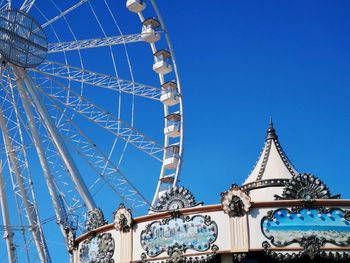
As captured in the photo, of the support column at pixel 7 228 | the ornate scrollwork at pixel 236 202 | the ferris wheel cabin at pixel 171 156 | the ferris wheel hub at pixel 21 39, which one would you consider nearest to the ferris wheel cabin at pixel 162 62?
the ferris wheel cabin at pixel 171 156

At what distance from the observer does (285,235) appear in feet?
50.4

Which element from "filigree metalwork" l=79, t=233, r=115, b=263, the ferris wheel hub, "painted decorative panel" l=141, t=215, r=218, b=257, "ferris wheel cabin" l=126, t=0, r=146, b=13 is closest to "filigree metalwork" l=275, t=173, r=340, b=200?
"painted decorative panel" l=141, t=215, r=218, b=257

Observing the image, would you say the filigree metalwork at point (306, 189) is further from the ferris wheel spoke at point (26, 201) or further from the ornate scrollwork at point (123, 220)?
the ferris wheel spoke at point (26, 201)

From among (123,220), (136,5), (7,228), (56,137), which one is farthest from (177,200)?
(136,5)

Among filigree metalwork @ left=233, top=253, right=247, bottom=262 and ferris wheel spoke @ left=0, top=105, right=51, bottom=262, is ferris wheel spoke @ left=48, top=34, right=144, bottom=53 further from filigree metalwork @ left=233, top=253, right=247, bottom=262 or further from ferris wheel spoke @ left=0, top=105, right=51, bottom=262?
filigree metalwork @ left=233, top=253, right=247, bottom=262

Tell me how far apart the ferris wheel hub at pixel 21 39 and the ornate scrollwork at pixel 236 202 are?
11.2m

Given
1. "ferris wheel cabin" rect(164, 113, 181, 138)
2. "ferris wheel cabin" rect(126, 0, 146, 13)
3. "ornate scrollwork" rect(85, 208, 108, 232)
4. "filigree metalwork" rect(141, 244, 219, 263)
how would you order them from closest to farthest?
"filigree metalwork" rect(141, 244, 219, 263)
"ornate scrollwork" rect(85, 208, 108, 232)
"ferris wheel cabin" rect(164, 113, 181, 138)
"ferris wheel cabin" rect(126, 0, 146, 13)

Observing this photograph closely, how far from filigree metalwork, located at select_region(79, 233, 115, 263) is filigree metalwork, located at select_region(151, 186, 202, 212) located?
1.59 m

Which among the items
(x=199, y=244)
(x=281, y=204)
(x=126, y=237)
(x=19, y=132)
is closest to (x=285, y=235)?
(x=281, y=204)

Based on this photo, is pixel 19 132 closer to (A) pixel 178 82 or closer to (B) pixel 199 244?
(A) pixel 178 82

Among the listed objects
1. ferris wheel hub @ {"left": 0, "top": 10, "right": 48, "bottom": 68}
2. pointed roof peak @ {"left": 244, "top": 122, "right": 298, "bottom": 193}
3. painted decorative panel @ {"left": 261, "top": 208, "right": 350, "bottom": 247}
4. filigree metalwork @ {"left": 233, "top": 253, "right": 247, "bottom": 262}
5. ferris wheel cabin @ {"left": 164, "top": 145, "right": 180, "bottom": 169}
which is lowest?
filigree metalwork @ {"left": 233, "top": 253, "right": 247, "bottom": 262}

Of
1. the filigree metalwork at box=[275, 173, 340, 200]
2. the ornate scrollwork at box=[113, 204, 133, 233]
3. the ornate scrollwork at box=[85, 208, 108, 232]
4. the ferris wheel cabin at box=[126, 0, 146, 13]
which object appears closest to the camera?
the filigree metalwork at box=[275, 173, 340, 200]

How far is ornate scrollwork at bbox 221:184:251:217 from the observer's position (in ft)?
51.2

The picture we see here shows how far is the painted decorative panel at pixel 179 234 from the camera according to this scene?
1577 cm
